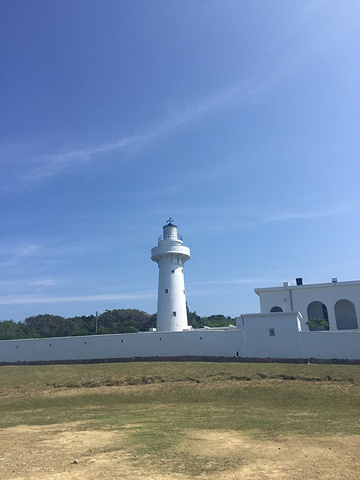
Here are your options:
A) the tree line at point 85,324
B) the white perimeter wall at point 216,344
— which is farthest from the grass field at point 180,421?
the tree line at point 85,324

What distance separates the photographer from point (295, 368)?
954 inches

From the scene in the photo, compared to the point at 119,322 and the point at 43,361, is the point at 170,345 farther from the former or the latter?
the point at 119,322

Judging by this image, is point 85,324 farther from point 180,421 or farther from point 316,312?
point 180,421

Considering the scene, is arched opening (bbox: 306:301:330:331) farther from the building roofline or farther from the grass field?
the grass field

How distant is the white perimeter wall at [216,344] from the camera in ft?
89.1

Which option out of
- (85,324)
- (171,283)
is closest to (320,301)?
(171,283)

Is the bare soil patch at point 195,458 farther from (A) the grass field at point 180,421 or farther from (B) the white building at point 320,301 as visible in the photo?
(B) the white building at point 320,301

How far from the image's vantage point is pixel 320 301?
35.3 m

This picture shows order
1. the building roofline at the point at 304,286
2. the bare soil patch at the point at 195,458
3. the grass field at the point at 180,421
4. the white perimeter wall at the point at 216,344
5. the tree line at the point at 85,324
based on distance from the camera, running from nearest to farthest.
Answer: the bare soil patch at the point at 195,458 → the grass field at the point at 180,421 → the white perimeter wall at the point at 216,344 → the building roofline at the point at 304,286 → the tree line at the point at 85,324

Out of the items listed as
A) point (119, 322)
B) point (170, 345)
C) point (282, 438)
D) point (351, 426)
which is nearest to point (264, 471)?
point (282, 438)

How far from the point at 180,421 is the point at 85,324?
193 ft

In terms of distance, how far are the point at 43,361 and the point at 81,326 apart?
1368 inches

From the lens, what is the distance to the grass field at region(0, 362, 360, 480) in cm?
877

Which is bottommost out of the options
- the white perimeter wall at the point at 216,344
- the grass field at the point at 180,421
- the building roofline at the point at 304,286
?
the grass field at the point at 180,421
